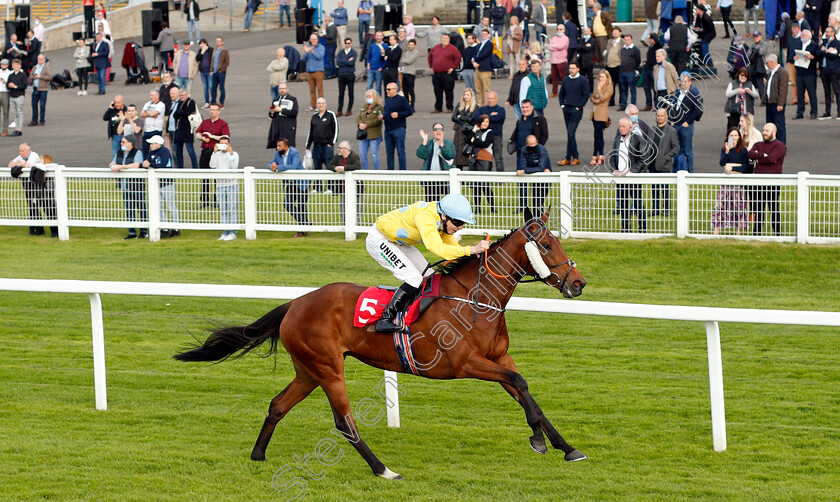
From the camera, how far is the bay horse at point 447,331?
589 centimetres

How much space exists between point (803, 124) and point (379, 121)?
775 centimetres

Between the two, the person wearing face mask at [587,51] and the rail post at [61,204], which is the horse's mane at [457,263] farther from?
the person wearing face mask at [587,51]

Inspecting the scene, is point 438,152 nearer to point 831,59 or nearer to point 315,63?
point 315,63

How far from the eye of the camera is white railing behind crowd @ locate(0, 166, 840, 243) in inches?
489

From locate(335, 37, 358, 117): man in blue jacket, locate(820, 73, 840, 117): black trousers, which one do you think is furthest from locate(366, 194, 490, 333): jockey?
locate(335, 37, 358, 117): man in blue jacket

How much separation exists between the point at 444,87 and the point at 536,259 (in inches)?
616

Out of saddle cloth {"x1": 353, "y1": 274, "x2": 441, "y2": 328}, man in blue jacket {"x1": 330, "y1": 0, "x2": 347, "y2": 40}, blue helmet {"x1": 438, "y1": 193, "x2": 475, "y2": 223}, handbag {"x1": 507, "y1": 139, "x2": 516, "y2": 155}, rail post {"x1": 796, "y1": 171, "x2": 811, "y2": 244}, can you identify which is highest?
man in blue jacket {"x1": 330, "y1": 0, "x2": 347, "y2": 40}

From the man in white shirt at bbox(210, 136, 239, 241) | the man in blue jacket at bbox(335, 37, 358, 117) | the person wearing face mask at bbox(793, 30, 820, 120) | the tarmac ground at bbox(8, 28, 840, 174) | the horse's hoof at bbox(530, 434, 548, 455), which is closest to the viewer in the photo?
the horse's hoof at bbox(530, 434, 548, 455)

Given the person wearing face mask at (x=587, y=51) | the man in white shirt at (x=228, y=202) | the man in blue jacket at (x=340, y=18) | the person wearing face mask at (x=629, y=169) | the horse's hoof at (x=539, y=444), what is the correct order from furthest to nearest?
the man in blue jacket at (x=340, y=18), the person wearing face mask at (x=587, y=51), the man in white shirt at (x=228, y=202), the person wearing face mask at (x=629, y=169), the horse's hoof at (x=539, y=444)

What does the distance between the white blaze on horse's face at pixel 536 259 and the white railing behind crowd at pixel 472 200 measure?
587 cm

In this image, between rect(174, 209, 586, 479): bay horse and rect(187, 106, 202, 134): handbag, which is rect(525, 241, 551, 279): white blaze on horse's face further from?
rect(187, 106, 202, 134): handbag

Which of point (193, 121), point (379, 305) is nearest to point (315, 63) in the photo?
point (193, 121)

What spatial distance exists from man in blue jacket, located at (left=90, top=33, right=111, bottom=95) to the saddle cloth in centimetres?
2223

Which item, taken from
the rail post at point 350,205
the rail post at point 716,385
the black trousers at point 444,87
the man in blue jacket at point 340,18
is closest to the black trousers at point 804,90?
the black trousers at point 444,87
